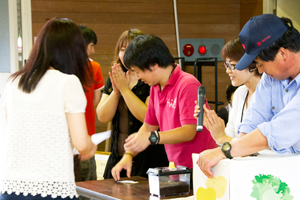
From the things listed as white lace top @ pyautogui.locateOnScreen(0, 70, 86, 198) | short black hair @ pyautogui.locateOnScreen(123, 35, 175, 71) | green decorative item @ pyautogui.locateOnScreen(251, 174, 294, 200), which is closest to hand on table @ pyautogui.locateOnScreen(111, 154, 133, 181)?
short black hair @ pyautogui.locateOnScreen(123, 35, 175, 71)

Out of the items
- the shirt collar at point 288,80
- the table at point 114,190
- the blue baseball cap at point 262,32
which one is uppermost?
the blue baseball cap at point 262,32

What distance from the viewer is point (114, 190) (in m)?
1.86

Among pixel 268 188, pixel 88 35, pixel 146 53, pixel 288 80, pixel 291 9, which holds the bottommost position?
pixel 268 188

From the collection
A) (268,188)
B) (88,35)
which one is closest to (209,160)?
(268,188)

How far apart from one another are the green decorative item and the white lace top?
0.69m

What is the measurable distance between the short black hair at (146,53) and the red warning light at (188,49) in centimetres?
275

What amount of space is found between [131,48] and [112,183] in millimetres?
745

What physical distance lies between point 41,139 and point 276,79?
990 mm

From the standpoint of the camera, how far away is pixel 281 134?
1.35m

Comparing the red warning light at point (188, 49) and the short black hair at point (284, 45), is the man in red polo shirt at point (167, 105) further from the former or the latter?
the red warning light at point (188, 49)

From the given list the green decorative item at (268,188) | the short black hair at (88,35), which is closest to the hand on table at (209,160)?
the green decorative item at (268,188)

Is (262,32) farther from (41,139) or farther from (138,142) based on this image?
(41,139)

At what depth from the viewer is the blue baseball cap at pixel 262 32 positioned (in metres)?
1.42

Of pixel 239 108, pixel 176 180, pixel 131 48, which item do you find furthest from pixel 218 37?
pixel 176 180
